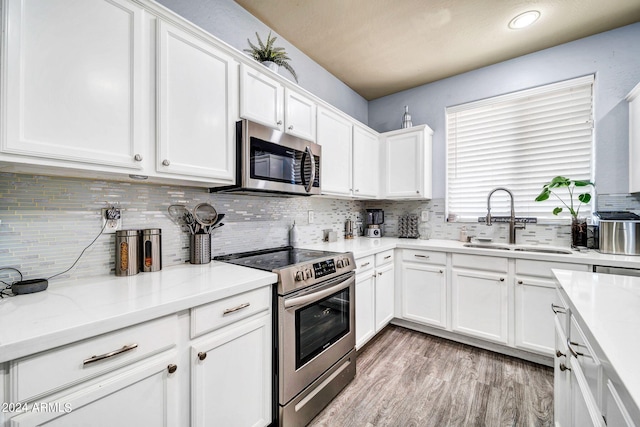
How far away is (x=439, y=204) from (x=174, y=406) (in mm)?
2989

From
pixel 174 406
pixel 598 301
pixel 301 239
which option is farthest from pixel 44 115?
pixel 598 301

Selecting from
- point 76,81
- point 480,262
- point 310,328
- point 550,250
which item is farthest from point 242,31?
point 550,250

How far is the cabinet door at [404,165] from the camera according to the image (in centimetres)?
296

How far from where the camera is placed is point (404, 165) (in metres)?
3.07

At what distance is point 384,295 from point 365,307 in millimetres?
384

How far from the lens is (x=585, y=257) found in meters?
1.90

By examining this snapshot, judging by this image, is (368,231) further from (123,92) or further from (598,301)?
(123,92)

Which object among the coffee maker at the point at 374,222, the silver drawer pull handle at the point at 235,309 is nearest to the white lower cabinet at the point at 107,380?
the silver drawer pull handle at the point at 235,309

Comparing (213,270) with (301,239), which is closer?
(213,270)

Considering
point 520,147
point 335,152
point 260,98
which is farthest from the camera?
point 520,147

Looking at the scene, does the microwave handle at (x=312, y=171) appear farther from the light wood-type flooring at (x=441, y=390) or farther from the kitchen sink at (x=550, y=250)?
the kitchen sink at (x=550, y=250)

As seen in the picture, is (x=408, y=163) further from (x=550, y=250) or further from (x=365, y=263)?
(x=550, y=250)

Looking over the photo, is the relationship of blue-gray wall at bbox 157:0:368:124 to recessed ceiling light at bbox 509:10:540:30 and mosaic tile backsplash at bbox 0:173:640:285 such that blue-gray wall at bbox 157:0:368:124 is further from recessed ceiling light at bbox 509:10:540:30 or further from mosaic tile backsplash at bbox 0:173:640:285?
recessed ceiling light at bbox 509:10:540:30

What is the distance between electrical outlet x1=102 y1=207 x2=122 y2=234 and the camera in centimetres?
138
